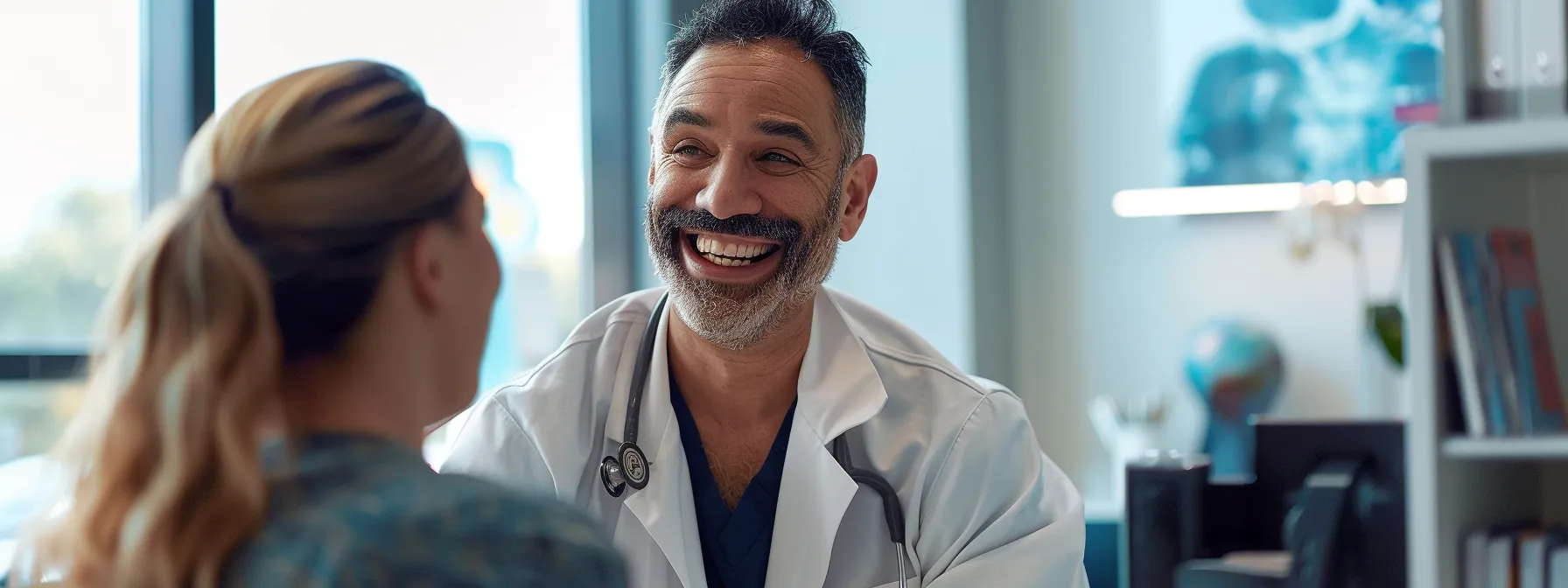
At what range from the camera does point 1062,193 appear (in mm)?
4008

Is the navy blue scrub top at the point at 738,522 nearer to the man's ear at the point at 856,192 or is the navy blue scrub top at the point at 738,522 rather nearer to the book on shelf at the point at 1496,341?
the man's ear at the point at 856,192

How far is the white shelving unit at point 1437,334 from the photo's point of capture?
134cm

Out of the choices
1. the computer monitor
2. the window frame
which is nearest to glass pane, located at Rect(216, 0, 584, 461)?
the window frame

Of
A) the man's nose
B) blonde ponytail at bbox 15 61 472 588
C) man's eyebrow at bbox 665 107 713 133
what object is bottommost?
blonde ponytail at bbox 15 61 472 588

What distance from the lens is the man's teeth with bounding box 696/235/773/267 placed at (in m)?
1.68

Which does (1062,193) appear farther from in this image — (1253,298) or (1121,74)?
(1253,298)

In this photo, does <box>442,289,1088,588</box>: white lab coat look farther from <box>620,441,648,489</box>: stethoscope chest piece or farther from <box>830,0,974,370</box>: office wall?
<box>830,0,974,370</box>: office wall

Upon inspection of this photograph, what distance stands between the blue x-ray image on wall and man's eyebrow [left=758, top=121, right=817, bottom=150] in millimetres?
2412

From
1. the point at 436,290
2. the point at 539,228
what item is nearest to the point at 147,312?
the point at 436,290

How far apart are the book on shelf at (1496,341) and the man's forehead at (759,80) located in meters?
0.78

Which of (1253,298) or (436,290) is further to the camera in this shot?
(1253,298)

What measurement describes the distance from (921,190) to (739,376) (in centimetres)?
191

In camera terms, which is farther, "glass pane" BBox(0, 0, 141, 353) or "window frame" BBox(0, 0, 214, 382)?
"window frame" BBox(0, 0, 214, 382)

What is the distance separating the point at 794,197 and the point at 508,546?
Result: 1048 millimetres
